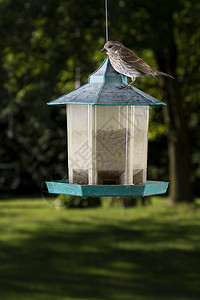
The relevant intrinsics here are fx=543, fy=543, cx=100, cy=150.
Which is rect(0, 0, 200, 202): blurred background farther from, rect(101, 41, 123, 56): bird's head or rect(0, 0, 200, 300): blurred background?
rect(101, 41, 123, 56): bird's head

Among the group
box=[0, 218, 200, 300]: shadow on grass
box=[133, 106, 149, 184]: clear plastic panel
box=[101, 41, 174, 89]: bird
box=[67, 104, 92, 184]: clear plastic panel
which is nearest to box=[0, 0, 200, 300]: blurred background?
box=[0, 218, 200, 300]: shadow on grass

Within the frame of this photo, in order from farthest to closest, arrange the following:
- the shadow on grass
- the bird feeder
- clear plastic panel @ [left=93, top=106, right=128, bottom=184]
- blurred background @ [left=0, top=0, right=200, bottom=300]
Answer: the shadow on grass → blurred background @ [left=0, top=0, right=200, bottom=300] → clear plastic panel @ [left=93, top=106, right=128, bottom=184] → the bird feeder

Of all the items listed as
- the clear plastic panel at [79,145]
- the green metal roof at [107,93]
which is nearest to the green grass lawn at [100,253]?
the clear plastic panel at [79,145]

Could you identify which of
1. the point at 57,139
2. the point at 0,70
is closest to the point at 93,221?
the point at 57,139

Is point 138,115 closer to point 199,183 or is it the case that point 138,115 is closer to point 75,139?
point 75,139

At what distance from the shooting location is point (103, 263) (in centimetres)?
1079

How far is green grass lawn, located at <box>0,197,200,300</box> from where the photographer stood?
906 centimetres

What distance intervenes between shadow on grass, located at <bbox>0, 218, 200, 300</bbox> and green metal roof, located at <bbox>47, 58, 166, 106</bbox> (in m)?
5.82

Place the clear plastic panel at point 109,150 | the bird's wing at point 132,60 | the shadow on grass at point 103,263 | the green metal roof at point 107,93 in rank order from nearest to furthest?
the green metal roof at point 107,93
the bird's wing at point 132,60
the clear plastic panel at point 109,150
the shadow on grass at point 103,263

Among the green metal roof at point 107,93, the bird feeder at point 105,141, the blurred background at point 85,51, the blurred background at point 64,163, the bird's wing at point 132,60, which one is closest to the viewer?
the green metal roof at point 107,93

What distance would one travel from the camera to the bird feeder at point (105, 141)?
134 inches

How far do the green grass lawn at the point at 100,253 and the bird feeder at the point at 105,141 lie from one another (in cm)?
532

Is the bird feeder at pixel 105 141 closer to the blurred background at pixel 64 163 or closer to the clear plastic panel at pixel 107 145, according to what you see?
the clear plastic panel at pixel 107 145

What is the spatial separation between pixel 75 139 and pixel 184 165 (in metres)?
10.9
